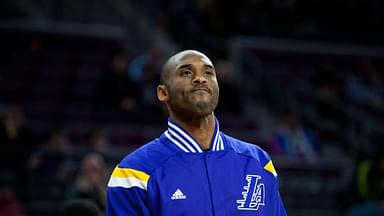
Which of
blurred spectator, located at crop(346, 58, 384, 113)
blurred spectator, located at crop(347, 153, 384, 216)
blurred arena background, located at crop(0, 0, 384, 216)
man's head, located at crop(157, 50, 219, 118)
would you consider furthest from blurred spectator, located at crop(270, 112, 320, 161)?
man's head, located at crop(157, 50, 219, 118)

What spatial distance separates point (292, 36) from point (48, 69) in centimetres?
496

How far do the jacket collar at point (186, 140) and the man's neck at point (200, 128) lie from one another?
0.06 ft

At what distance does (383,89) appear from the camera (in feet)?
55.3

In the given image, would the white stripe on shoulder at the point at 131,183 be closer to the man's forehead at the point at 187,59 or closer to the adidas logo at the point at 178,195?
the adidas logo at the point at 178,195

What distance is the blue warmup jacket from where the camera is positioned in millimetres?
4238

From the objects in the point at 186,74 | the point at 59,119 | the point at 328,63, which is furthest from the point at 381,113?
the point at 186,74

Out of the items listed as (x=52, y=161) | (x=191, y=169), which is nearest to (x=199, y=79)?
(x=191, y=169)

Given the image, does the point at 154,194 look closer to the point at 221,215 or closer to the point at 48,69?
the point at 221,215

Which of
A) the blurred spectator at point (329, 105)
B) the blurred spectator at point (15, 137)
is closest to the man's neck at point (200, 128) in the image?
the blurred spectator at point (15, 137)

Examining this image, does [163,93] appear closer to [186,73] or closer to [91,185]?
[186,73]

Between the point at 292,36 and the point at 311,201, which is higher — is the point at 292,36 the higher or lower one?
the higher one

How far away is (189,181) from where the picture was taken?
14.1 feet

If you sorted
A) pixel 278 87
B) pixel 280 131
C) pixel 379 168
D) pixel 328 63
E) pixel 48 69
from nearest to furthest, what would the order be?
pixel 379 168 → pixel 280 131 → pixel 48 69 → pixel 278 87 → pixel 328 63

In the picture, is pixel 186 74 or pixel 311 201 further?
pixel 311 201
